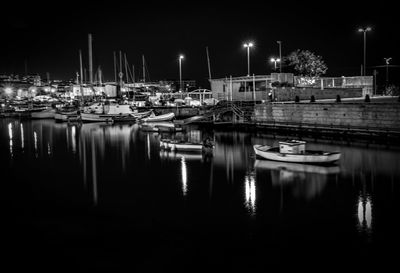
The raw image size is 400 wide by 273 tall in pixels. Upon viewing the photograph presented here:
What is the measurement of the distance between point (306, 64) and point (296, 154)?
41120 mm

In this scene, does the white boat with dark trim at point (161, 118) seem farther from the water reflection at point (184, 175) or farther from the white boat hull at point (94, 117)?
the water reflection at point (184, 175)

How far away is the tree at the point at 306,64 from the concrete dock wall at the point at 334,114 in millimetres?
18268

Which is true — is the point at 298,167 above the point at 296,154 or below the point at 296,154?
below

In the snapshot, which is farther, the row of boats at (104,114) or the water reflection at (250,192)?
the row of boats at (104,114)

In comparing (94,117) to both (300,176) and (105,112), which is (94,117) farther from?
(300,176)

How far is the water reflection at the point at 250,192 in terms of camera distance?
791 inches

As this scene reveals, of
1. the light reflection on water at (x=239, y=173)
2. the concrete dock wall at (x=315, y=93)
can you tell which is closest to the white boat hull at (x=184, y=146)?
the light reflection on water at (x=239, y=173)

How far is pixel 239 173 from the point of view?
2755cm

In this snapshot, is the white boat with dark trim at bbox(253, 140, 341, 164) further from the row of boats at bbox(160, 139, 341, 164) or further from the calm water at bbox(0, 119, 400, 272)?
the calm water at bbox(0, 119, 400, 272)

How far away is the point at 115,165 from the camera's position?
31906 mm

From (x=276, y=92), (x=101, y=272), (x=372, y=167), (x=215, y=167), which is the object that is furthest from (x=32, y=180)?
(x=276, y=92)

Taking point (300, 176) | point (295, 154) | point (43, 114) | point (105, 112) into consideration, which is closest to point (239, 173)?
point (300, 176)

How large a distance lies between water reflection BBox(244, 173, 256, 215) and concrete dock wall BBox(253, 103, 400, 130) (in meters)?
16.6

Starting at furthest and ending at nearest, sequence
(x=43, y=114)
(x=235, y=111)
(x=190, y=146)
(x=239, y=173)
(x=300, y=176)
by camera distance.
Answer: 1. (x=43, y=114)
2. (x=235, y=111)
3. (x=190, y=146)
4. (x=239, y=173)
5. (x=300, y=176)
